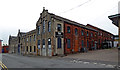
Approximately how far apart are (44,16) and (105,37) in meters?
30.3

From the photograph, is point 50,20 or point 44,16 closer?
point 50,20

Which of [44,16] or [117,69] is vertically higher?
[44,16]

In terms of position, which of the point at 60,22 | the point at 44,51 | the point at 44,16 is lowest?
the point at 44,51

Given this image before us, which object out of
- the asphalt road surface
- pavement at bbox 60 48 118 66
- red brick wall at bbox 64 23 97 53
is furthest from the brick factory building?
the asphalt road surface

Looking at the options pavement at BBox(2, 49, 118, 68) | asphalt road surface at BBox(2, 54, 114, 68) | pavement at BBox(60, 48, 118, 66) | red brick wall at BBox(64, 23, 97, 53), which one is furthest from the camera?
red brick wall at BBox(64, 23, 97, 53)

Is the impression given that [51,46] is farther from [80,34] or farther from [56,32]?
[80,34]

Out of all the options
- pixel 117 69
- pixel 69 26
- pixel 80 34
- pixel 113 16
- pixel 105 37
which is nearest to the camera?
pixel 117 69

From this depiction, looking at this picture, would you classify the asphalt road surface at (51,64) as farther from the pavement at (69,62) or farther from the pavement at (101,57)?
the pavement at (101,57)

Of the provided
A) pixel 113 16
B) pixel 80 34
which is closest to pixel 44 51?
pixel 80 34

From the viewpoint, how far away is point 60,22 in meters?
26.3

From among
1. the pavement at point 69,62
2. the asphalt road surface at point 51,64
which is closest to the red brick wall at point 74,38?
the pavement at point 69,62

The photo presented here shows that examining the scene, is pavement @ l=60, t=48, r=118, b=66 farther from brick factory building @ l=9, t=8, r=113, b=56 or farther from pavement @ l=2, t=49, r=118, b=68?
brick factory building @ l=9, t=8, r=113, b=56

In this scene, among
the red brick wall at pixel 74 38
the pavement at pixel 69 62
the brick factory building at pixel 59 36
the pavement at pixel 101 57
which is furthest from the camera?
the red brick wall at pixel 74 38

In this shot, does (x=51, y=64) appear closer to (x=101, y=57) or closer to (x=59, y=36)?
(x=101, y=57)
